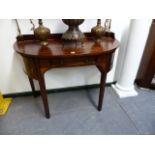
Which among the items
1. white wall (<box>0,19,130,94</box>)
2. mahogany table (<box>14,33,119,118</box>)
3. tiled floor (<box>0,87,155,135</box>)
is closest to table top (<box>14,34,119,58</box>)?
mahogany table (<box>14,33,119,118</box>)

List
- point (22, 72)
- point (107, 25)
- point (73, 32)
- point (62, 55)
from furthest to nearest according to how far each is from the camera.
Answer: point (22, 72) → point (107, 25) → point (73, 32) → point (62, 55)

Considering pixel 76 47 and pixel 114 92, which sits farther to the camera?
pixel 114 92

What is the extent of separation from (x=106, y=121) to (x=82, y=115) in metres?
0.27

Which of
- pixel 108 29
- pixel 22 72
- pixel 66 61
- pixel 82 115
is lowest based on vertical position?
pixel 82 115

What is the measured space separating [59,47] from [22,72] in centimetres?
67

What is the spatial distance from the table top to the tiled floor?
76 centimetres

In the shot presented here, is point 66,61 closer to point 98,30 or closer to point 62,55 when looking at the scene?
point 62,55

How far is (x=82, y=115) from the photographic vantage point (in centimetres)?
160

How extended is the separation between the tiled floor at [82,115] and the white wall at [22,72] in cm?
17

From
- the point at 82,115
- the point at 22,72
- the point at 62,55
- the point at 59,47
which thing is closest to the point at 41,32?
the point at 59,47

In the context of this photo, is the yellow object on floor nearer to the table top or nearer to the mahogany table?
the mahogany table

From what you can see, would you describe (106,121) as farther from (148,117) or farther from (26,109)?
(26,109)
